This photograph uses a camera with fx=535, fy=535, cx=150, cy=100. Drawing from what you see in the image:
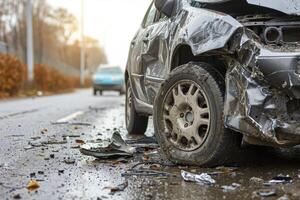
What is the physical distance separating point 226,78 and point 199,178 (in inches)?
33.5

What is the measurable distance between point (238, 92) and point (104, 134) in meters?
3.56

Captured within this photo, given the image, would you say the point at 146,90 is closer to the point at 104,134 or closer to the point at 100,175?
the point at 104,134

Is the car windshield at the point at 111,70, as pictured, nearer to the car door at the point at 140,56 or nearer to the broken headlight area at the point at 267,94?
the car door at the point at 140,56

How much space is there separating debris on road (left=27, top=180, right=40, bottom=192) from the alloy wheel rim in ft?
4.41

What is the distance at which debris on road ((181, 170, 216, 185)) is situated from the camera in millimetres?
3979

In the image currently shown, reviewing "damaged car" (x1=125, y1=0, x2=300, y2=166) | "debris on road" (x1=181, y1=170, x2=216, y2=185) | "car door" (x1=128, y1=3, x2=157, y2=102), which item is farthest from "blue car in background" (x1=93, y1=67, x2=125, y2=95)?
"debris on road" (x1=181, y1=170, x2=216, y2=185)

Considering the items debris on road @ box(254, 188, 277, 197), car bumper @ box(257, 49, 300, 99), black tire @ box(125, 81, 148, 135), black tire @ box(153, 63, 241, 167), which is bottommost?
black tire @ box(125, 81, 148, 135)

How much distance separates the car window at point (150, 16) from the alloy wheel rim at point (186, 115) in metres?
1.88

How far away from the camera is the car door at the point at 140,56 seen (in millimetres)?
6275

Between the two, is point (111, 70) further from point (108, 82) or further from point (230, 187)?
point (230, 187)

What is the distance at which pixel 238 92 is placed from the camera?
4.18 metres

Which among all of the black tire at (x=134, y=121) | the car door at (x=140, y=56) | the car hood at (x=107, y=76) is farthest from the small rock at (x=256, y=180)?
the car hood at (x=107, y=76)

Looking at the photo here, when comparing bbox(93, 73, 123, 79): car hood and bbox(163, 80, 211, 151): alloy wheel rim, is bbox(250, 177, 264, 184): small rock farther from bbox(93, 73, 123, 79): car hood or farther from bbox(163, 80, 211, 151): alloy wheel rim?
bbox(93, 73, 123, 79): car hood

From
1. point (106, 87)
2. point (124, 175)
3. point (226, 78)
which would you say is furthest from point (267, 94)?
point (106, 87)
